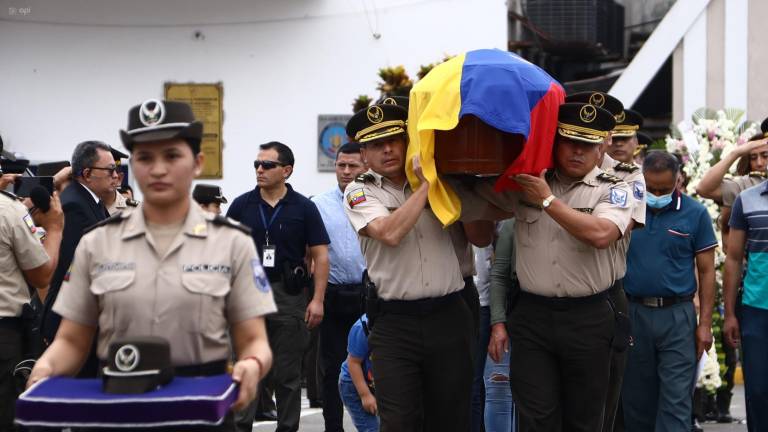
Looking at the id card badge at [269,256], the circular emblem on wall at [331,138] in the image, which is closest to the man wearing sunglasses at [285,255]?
the id card badge at [269,256]

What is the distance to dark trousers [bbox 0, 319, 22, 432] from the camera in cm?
702

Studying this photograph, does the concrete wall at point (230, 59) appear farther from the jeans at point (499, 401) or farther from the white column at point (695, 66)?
the jeans at point (499, 401)

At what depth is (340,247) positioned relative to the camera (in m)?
9.58

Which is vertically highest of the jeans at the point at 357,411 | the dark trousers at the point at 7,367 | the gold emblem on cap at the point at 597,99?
the gold emblem on cap at the point at 597,99

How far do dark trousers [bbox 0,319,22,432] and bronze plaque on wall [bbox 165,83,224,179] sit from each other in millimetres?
10351

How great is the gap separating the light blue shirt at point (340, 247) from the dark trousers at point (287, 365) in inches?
24.5

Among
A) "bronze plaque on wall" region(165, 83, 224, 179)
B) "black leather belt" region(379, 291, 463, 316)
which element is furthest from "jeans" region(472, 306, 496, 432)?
"bronze plaque on wall" region(165, 83, 224, 179)

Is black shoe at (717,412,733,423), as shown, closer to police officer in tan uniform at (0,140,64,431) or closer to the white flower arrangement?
the white flower arrangement

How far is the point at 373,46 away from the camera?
17.4 meters

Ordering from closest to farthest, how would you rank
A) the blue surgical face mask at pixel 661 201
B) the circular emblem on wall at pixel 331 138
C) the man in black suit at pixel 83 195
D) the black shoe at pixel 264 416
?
the man in black suit at pixel 83 195 → the blue surgical face mask at pixel 661 201 → the black shoe at pixel 264 416 → the circular emblem on wall at pixel 331 138

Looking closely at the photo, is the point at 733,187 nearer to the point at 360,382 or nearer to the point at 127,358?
the point at 360,382

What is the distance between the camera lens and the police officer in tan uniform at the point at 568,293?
6.38 m

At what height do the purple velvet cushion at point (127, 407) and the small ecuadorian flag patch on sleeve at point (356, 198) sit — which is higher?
the small ecuadorian flag patch on sleeve at point (356, 198)

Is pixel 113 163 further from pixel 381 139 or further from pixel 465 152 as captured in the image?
pixel 465 152
